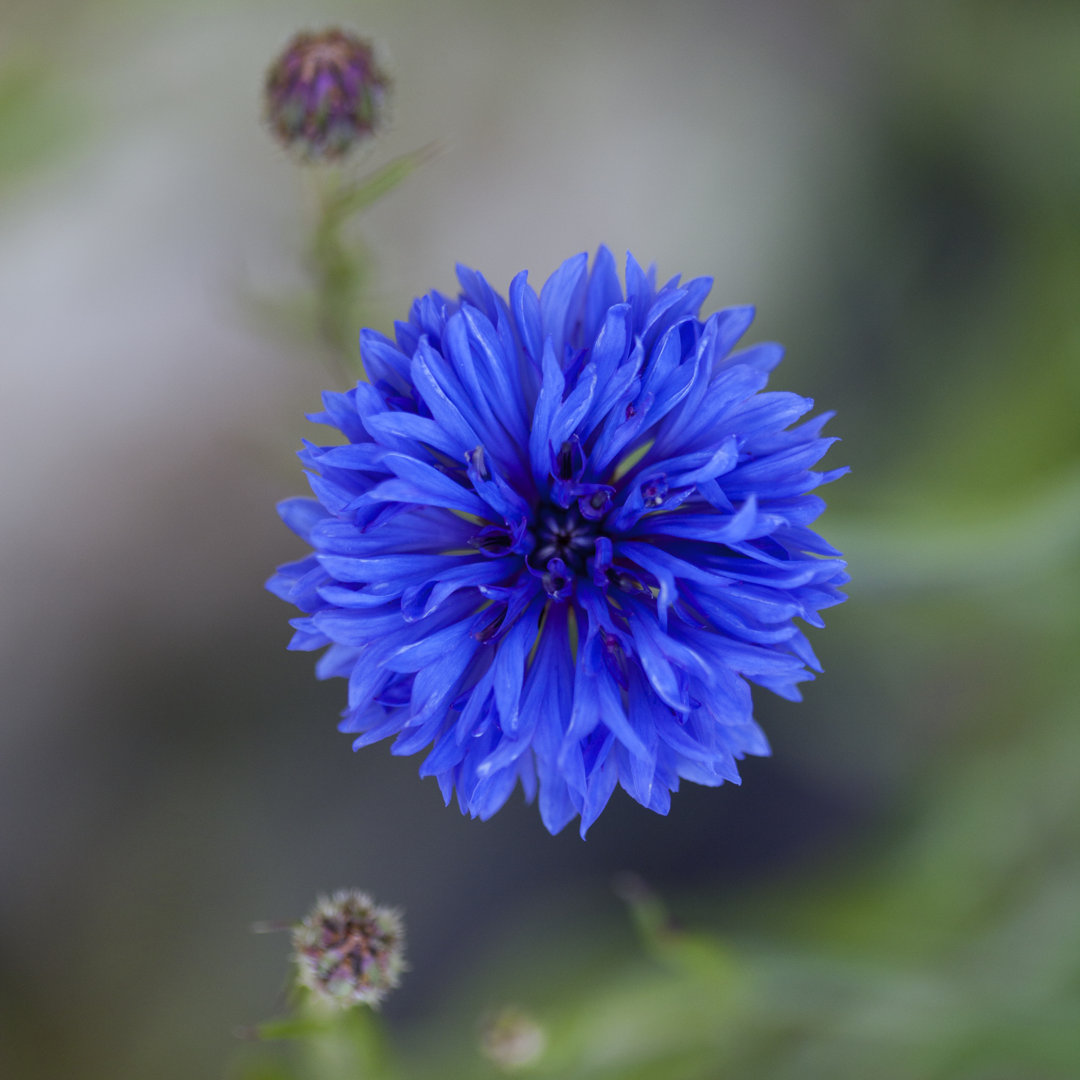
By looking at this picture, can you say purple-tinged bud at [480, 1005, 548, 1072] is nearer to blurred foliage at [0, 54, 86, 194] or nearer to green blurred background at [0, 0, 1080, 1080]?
green blurred background at [0, 0, 1080, 1080]

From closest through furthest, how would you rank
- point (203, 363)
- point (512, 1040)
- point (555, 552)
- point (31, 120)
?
1. point (555, 552)
2. point (512, 1040)
3. point (31, 120)
4. point (203, 363)

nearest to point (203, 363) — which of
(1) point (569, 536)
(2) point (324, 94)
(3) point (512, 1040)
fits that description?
(2) point (324, 94)

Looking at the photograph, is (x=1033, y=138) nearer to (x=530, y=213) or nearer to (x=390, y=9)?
(x=530, y=213)

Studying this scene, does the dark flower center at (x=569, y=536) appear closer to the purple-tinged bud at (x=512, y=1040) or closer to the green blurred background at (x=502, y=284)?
the purple-tinged bud at (x=512, y=1040)

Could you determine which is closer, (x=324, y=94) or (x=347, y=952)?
(x=347, y=952)

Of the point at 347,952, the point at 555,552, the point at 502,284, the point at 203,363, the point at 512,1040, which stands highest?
the point at 502,284

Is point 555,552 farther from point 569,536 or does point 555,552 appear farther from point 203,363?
point 203,363

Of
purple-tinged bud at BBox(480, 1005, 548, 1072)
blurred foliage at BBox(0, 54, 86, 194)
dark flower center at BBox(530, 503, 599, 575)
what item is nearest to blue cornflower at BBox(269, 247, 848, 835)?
dark flower center at BBox(530, 503, 599, 575)

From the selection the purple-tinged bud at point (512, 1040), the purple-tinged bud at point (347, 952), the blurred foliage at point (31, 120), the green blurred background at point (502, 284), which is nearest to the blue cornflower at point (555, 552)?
the purple-tinged bud at point (347, 952)
